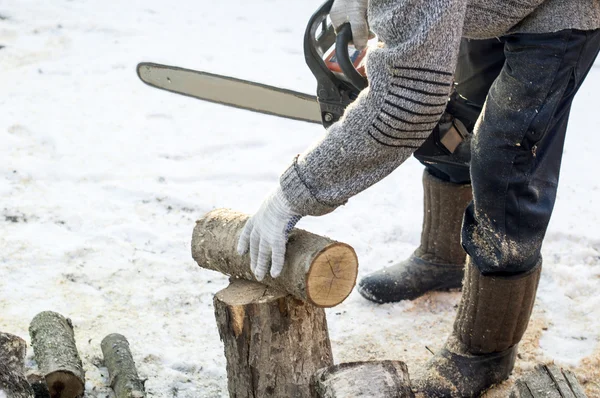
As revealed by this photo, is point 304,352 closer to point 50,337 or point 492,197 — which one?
point 492,197

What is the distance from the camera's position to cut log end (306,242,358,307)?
180 cm

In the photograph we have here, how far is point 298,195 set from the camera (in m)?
1.75

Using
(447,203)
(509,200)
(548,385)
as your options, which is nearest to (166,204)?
(447,203)

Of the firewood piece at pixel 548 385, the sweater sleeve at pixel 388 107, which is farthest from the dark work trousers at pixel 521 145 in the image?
the firewood piece at pixel 548 385

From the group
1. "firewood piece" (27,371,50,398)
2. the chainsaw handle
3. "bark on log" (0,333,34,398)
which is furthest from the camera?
the chainsaw handle

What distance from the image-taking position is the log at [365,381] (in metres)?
1.59

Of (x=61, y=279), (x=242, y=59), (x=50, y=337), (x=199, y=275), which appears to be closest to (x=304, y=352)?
(x=50, y=337)

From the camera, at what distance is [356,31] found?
2.20 metres

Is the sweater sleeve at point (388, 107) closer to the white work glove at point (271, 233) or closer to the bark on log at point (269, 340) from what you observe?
the white work glove at point (271, 233)

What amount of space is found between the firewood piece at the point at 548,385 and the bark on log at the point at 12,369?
1.09 m

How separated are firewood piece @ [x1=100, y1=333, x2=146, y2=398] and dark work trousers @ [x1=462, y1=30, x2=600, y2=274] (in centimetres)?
97

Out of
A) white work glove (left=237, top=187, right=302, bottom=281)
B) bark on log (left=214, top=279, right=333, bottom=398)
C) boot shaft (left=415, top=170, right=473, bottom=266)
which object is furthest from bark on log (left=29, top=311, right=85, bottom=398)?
boot shaft (left=415, top=170, right=473, bottom=266)

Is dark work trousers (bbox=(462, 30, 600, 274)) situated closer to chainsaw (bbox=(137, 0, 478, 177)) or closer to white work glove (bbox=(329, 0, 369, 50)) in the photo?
chainsaw (bbox=(137, 0, 478, 177))

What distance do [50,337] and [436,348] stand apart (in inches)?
47.9
